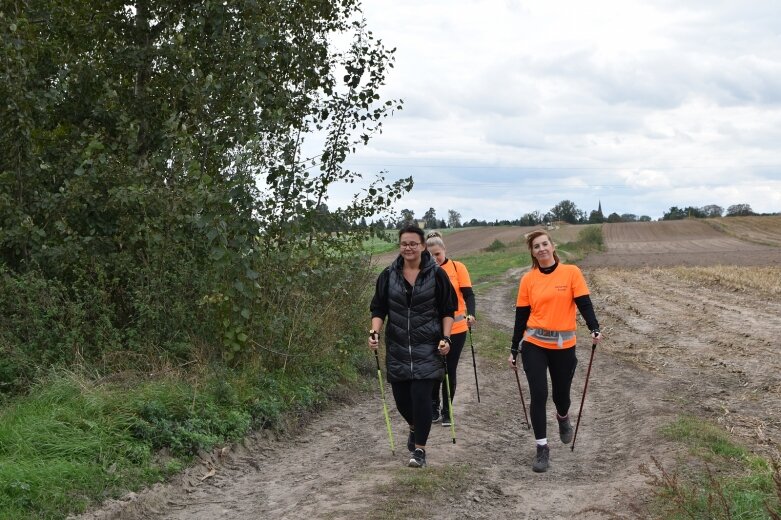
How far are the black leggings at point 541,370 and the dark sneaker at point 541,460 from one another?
12 cm

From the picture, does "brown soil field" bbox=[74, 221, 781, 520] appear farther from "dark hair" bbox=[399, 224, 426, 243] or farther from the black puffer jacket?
"dark hair" bbox=[399, 224, 426, 243]

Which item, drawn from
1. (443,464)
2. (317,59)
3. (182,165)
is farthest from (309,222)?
(443,464)

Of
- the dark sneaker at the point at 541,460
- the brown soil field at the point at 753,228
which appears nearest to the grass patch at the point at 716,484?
the dark sneaker at the point at 541,460

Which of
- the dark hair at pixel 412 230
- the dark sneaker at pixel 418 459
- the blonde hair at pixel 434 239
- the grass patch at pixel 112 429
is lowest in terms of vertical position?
the dark sneaker at pixel 418 459

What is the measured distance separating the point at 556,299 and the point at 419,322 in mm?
1411

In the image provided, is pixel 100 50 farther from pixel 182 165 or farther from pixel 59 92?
pixel 182 165

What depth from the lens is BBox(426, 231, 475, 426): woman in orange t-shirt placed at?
8.94 metres

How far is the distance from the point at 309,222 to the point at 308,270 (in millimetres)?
763

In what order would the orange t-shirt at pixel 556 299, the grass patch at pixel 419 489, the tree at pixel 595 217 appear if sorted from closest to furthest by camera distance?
the grass patch at pixel 419 489
the orange t-shirt at pixel 556 299
the tree at pixel 595 217

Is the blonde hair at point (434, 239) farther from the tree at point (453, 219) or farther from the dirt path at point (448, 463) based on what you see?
the tree at point (453, 219)

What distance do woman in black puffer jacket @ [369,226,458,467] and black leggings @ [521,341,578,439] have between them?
93 centimetres

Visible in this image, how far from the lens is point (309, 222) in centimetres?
1072

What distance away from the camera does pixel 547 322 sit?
7465 mm

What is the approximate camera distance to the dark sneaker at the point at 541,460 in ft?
23.7
